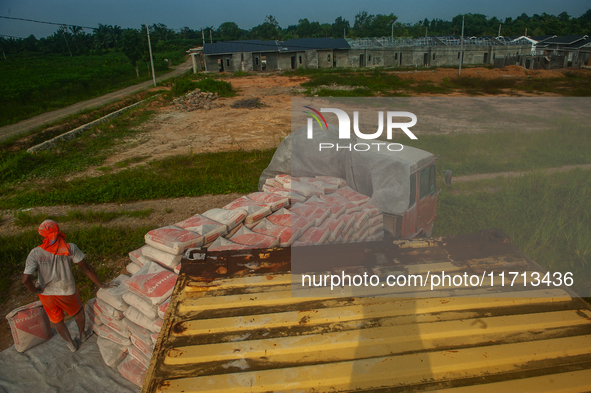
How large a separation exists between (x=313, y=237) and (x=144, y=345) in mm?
2008

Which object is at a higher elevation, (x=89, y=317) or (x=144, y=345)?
(x=144, y=345)

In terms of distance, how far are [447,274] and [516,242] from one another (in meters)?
3.78

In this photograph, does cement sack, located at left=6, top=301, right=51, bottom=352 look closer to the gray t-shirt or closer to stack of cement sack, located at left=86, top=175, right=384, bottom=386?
the gray t-shirt

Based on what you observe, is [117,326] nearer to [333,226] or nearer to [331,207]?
[333,226]

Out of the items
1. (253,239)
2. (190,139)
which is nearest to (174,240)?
(253,239)

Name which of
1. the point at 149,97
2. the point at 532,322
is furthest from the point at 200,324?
the point at 149,97

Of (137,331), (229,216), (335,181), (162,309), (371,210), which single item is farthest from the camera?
(335,181)

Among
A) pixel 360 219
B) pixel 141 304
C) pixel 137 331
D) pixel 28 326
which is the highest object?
pixel 360 219

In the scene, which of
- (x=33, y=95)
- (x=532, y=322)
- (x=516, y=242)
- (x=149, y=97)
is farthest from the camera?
(x=149, y=97)

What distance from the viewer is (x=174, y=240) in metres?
3.78

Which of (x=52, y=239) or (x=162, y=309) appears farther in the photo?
(x=52, y=239)

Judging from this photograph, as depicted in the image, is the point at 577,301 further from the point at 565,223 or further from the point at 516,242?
the point at 565,223

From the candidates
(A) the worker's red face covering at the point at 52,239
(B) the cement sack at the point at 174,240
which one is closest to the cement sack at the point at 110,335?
(A) the worker's red face covering at the point at 52,239

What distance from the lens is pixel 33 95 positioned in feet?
72.6
